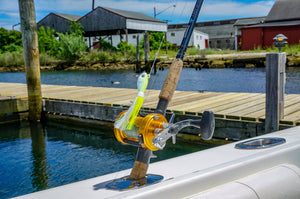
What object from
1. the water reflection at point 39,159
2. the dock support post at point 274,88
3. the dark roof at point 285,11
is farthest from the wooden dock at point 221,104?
the dark roof at point 285,11

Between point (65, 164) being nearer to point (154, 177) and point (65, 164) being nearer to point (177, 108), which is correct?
point (177, 108)

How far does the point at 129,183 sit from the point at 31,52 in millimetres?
7012

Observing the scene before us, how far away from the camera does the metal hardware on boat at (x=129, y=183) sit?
177cm

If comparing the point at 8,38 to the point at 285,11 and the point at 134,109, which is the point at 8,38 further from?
the point at 134,109

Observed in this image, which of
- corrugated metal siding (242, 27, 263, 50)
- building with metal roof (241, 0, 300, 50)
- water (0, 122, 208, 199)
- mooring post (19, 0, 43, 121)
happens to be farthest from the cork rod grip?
corrugated metal siding (242, 27, 263, 50)

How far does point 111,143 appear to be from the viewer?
6.86 metres

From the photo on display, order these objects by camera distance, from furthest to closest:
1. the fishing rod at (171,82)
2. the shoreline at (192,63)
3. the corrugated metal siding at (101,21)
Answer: the corrugated metal siding at (101,21)
the shoreline at (192,63)
the fishing rod at (171,82)

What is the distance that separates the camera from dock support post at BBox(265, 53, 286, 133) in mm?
4684

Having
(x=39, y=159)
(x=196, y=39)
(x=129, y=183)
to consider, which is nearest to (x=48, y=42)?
(x=196, y=39)

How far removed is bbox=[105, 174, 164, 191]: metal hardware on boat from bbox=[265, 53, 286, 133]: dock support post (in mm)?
3390

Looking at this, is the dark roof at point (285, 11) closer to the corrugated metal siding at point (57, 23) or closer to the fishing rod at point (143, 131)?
the corrugated metal siding at point (57, 23)

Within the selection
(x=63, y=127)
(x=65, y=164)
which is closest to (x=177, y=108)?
(x=65, y=164)

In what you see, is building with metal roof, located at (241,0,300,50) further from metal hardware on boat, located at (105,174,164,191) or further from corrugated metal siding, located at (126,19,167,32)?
metal hardware on boat, located at (105,174,164,191)

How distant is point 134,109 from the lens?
64.5 inches
